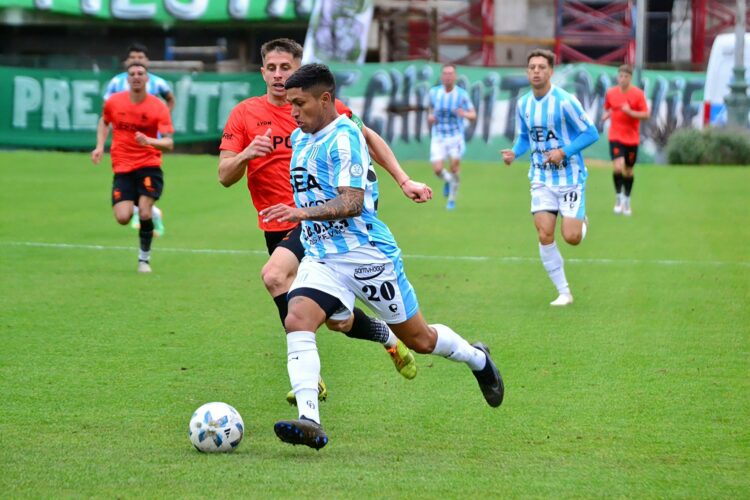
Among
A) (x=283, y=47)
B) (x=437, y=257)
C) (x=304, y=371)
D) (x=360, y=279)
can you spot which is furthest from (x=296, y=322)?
(x=437, y=257)

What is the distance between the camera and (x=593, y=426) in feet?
23.4

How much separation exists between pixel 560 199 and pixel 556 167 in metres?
0.30

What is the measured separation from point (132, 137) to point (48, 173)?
45.0ft

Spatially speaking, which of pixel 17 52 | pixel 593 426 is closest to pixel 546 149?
pixel 593 426

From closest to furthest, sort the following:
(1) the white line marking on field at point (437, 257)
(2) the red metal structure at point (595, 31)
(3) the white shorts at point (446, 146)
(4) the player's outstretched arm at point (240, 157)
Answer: (4) the player's outstretched arm at point (240, 157)
(1) the white line marking on field at point (437, 257)
(3) the white shorts at point (446, 146)
(2) the red metal structure at point (595, 31)

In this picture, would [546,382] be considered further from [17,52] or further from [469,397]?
[17,52]

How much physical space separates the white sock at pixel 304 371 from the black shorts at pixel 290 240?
123 cm

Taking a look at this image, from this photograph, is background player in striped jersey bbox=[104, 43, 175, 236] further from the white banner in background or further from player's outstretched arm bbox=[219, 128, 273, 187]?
the white banner in background

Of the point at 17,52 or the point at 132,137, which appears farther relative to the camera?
the point at 17,52

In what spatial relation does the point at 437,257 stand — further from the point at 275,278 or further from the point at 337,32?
the point at 337,32

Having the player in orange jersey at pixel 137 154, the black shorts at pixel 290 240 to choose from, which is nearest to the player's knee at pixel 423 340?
the black shorts at pixel 290 240

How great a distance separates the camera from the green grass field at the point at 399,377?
19.9 feet

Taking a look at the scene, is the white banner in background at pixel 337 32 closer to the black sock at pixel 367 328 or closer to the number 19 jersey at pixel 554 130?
the number 19 jersey at pixel 554 130

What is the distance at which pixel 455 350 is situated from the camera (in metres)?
7.23
